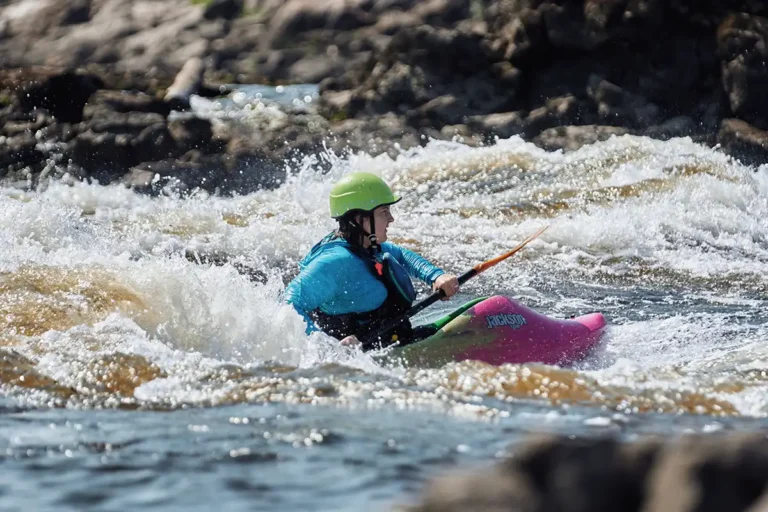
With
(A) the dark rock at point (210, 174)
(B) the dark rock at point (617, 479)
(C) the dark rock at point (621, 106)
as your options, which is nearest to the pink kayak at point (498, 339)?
(B) the dark rock at point (617, 479)

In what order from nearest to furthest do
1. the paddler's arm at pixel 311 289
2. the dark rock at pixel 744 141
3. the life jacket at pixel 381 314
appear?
the paddler's arm at pixel 311 289 < the life jacket at pixel 381 314 < the dark rock at pixel 744 141

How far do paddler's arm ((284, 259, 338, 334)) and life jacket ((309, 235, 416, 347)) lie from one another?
11 centimetres

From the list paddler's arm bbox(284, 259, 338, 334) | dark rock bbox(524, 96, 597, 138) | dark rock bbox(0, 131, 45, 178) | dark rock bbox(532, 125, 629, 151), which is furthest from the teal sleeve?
dark rock bbox(0, 131, 45, 178)

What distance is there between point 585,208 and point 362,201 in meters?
5.99

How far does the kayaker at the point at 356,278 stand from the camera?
6523mm

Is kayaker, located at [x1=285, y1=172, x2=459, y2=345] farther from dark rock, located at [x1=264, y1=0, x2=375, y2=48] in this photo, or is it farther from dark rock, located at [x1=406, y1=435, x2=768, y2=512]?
dark rock, located at [x1=264, y1=0, x2=375, y2=48]

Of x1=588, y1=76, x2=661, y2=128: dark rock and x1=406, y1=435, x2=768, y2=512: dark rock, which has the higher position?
x1=406, y1=435, x2=768, y2=512: dark rock

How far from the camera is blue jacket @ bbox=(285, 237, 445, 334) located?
6.48m

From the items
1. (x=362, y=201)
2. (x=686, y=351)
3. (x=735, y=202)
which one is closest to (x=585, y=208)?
(x=735, y=202)

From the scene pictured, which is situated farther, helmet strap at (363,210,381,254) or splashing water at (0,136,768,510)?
helmet strap at (363,210,381,254)

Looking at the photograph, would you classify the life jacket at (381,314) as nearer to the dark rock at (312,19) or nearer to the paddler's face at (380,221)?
the paddler's face at (380,221)

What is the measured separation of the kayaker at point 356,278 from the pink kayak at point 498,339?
0.55ft

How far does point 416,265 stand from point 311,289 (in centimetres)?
94

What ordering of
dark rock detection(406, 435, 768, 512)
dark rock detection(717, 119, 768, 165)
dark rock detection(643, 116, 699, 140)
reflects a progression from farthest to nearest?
dark rock detection(643, 116, 699, 140)
dark rock detection(717, 119, 768, 165)
dark rock detection(406, 435, 768, 512)
